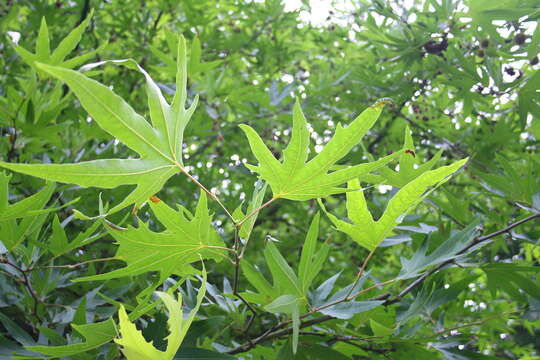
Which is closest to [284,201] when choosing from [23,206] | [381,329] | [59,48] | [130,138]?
[59,48]

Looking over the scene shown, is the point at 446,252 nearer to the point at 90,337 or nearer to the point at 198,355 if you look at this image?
the point at 198,355

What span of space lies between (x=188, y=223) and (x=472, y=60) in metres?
0.99

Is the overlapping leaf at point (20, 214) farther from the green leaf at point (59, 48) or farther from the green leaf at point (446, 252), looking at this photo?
the green leaf at point (446, 252)

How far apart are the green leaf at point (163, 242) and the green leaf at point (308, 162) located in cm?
10

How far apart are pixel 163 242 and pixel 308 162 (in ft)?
0.71

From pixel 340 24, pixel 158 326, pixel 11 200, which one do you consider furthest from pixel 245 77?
pixel 158 326

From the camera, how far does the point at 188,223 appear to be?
0.69m

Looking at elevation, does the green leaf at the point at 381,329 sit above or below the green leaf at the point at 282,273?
below

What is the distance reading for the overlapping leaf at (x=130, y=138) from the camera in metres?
0.55

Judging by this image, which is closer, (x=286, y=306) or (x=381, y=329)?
(x=286, y=306)

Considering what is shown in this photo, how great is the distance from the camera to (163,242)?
69 centimetres

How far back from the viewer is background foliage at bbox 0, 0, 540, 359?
0.81 metres

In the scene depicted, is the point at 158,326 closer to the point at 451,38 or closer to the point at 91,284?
the point at 91,284

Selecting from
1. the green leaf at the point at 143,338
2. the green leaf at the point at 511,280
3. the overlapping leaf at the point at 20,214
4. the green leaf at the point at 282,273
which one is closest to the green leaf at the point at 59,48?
the overlapping leaf at the point at 20,214
